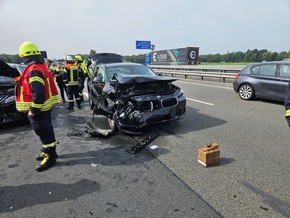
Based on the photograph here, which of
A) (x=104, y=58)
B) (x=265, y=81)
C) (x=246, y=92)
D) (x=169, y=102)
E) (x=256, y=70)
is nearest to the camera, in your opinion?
(x=169, y=102)

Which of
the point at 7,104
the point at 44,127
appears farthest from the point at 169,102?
the point at 7,104

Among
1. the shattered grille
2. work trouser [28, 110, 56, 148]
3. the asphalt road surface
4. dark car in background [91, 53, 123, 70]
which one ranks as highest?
dark car in background [91, 53, 123, 70]

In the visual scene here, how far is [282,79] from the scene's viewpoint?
280 inches

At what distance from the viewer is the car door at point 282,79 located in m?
7.09

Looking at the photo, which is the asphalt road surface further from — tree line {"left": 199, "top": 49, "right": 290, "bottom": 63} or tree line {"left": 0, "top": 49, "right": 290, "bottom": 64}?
tree line {"left": 199, "top": 49, "right": 290, "bottom": 63}

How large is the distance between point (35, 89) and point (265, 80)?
7.50 meters

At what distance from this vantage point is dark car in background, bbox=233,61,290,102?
23.6 feet

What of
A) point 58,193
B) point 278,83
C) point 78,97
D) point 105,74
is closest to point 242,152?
point 58,193

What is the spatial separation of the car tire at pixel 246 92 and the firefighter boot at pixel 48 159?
736 centimetres

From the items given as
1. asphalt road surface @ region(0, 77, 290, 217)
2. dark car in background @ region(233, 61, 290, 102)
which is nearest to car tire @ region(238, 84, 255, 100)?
dark car in background @ region(233, 61, 290, 102)

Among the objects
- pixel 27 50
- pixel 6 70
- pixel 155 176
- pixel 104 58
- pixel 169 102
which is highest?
pixel 104 58

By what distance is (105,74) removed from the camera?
595 cm

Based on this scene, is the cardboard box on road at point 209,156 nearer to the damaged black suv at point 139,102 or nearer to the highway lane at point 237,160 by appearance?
the highway lane at point 237,160

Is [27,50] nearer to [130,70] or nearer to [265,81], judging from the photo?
[130,70]
